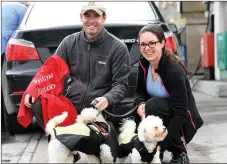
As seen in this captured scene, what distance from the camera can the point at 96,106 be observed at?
324cm

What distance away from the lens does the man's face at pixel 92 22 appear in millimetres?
3534

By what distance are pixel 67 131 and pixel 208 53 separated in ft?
19.9

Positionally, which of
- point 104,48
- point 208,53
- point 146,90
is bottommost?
point 208,53

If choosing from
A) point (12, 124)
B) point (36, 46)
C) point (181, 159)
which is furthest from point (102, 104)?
point (12, 124)

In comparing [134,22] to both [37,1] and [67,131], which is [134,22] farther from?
[67,131]

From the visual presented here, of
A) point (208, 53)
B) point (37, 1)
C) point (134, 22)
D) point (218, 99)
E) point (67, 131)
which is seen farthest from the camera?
point (208, 53)

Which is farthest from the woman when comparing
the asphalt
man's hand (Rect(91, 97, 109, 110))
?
man's hand (Rect(91, 97, 109, 110))

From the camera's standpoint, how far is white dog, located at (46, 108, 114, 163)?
121 inches

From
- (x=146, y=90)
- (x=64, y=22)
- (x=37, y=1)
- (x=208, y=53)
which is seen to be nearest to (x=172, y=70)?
(x=146, y=90)

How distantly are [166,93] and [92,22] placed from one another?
29.6 inches

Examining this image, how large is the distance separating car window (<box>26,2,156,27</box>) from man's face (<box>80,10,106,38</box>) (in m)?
1.00

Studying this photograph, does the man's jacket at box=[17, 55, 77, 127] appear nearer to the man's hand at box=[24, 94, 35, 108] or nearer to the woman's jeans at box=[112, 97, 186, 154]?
the man's hand at box=[24, 94, 35, 108]

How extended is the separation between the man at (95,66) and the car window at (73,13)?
937mm

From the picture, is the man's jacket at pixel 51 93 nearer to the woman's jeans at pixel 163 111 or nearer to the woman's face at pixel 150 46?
the woman's jeans at pixel 163 111
